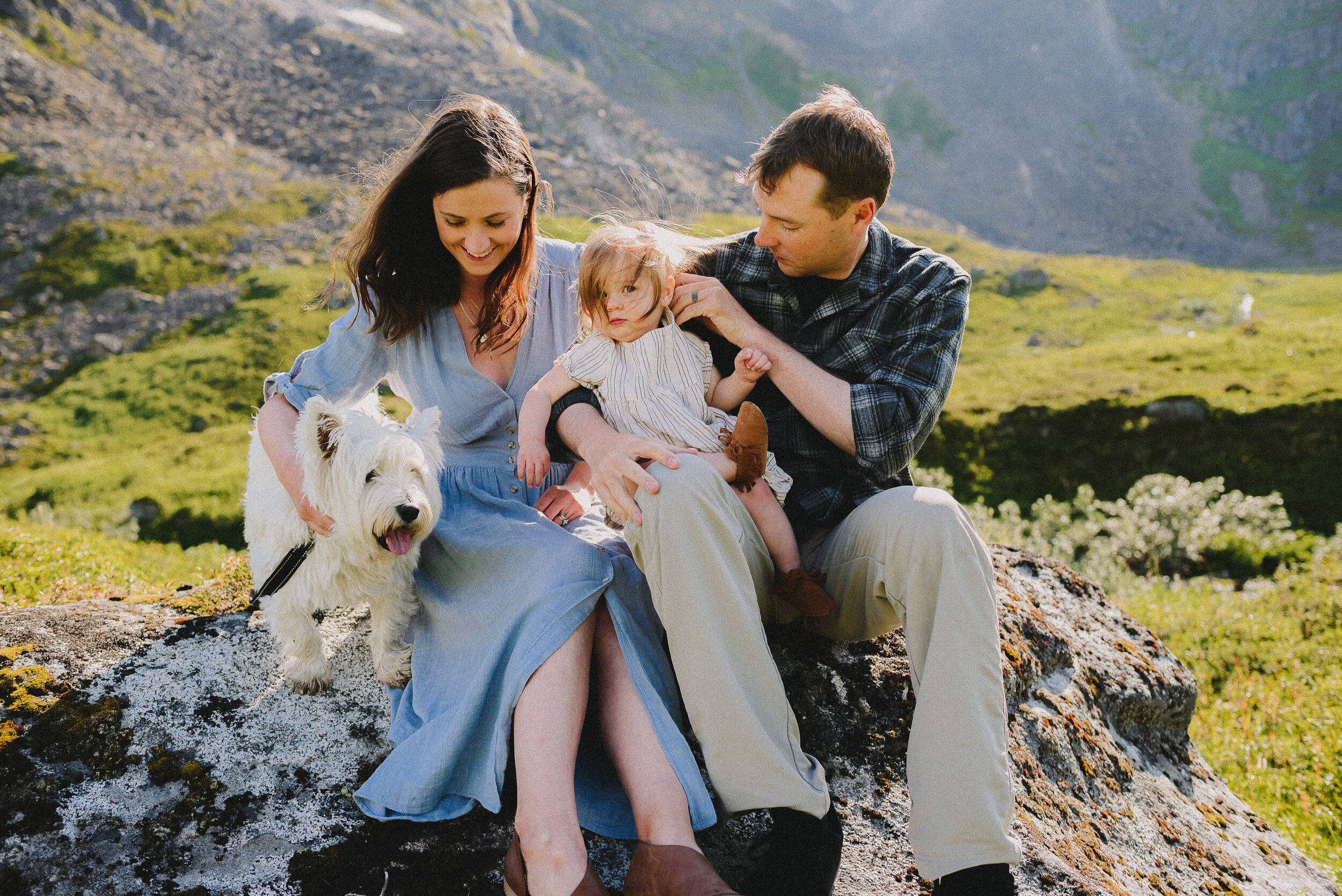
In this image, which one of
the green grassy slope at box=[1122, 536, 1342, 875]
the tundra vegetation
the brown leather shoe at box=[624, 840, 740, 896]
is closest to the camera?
the brown leather shoe at box=[624, 840, 740, 896]

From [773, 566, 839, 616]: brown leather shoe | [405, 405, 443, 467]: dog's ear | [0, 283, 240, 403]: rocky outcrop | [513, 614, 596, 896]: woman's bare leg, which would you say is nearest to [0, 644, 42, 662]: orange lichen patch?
[405, 405, 443, 467]: dog's ear

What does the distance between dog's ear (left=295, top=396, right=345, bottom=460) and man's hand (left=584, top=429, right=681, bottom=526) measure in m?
1.24

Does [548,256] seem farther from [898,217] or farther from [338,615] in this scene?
[898,217]

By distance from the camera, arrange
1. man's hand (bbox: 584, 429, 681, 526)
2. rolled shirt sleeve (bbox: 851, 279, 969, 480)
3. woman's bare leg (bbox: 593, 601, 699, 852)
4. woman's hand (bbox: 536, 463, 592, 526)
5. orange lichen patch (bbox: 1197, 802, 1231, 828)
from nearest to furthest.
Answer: woman's bare leg (bbox: 593, 601, 699, 852), man's hand (bbox: 584, 429, 681, 526), rolled shirt sleeve (bbox: 851, 279, 969, 480), woman's hand (bbox: 536, 463, 592, 526), orange lichen patch (bbox: 1197, 802, 1231, 828)

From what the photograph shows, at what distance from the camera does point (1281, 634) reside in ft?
24.5

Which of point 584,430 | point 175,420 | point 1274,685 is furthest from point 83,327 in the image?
point 1274,685

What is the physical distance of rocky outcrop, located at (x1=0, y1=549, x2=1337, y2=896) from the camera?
2662mm

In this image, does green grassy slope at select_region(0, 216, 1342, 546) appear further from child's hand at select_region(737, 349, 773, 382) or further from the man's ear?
child's hand at select_region(737, 349, 773, 382)

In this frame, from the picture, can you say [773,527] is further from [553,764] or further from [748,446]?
[553,764]

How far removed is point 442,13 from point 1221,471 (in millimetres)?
95658

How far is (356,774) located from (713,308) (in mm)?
2534

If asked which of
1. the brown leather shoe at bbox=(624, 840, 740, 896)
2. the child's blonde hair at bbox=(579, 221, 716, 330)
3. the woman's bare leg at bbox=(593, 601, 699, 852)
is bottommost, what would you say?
the brown leather shoe at bbox=(624, 840, 740, 896)

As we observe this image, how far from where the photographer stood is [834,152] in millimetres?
3576

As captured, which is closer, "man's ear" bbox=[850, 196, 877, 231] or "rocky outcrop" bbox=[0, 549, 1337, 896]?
"rocky outcrop" bbox=[0, 549, 1337, 896]
